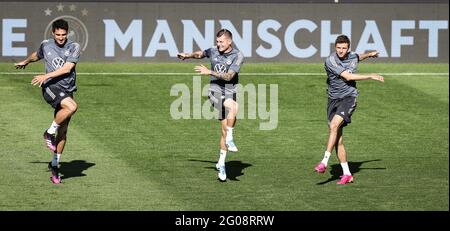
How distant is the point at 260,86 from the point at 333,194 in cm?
1369

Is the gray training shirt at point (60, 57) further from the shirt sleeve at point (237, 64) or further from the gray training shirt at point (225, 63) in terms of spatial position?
the shirt sleeve at point (237, 64)

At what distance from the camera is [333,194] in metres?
18.6

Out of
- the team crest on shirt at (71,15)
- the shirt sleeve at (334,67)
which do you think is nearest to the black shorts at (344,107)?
the shirt sleeve at (334,67)

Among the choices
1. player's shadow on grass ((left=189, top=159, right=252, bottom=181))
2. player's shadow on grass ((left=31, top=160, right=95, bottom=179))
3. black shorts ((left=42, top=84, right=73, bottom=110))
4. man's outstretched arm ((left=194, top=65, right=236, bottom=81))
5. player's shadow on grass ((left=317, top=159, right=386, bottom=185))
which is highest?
man's outstretched arm ((left=194, top=65, right=236, bottom=81))

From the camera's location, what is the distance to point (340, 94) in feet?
64.5

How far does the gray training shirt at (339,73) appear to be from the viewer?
19.5m

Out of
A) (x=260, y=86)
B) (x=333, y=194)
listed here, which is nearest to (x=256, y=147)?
(x=333, y=194)

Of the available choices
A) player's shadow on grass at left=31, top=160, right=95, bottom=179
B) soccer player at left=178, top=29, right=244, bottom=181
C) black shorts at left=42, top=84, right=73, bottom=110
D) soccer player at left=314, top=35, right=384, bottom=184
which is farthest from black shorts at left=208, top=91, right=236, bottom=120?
black shorts at left=42, top=84, right=73, bottom=110

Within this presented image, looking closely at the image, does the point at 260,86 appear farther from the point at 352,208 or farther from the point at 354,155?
the point at 352,208

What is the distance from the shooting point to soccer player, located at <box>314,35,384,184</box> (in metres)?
19.3

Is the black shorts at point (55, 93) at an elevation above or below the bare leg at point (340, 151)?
above

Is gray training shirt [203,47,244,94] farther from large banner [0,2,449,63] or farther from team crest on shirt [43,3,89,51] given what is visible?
team crest on shirt [43,3,89,51]

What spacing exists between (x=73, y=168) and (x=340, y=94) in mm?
4684

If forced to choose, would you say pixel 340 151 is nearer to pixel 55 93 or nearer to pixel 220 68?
pixel 220 68
